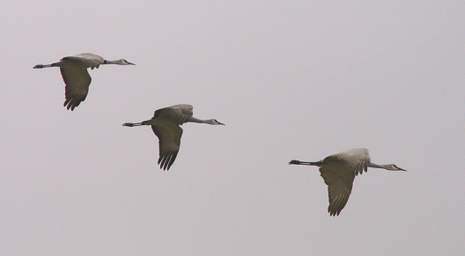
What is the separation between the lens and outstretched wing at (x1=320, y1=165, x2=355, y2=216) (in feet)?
82.7

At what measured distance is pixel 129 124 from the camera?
95.7 feet

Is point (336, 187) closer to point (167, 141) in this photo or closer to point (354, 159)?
point (354, 159)

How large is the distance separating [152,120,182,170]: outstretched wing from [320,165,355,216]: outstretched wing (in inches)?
200

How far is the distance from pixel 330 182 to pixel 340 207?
1.86 feet

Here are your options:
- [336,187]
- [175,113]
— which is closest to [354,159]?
[336,187]

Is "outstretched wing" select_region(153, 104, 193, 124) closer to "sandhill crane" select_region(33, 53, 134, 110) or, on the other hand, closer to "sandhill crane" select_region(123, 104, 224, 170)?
"sandhill crane" select_region(123, 104, 224, 170)

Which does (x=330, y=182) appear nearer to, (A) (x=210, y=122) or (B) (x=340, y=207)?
(B) (x=340, y=207)

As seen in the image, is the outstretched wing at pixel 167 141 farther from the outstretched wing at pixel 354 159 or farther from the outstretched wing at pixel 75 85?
the outstretched wing at pixel 354 159

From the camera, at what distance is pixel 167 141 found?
96.3ft

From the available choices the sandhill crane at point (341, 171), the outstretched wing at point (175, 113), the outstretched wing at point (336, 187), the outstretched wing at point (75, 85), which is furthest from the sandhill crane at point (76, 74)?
the outstretched wing at point (336, 187)

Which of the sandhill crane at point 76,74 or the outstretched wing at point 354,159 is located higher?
the sandhill crane at point 76,74

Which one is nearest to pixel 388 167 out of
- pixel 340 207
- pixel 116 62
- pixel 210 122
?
pixel 340 207

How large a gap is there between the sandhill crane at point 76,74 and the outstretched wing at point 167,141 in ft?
6.41

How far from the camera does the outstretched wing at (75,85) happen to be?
28844mm
